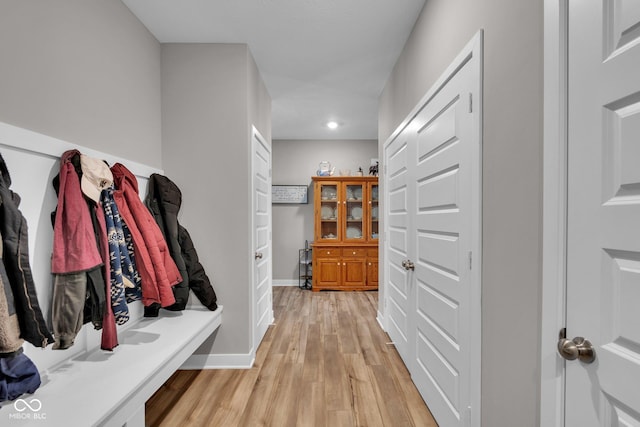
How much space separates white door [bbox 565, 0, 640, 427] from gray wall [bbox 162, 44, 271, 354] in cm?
212

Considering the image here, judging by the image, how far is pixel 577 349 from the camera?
2.69 ft

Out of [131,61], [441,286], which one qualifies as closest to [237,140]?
[131,61]

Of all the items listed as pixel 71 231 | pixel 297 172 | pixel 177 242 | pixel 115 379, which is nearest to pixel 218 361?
pixel 177 242

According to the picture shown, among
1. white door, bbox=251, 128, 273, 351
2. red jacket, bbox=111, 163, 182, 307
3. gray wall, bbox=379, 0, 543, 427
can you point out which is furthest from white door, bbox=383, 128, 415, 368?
red jacket, bbox=111, 163, 182, 307

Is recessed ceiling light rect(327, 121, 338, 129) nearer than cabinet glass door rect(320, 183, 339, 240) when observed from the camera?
Yes

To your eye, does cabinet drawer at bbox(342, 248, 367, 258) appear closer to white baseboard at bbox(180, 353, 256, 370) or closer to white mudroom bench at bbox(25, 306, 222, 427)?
white baseboard at bbox(180, 353, 256, 370)

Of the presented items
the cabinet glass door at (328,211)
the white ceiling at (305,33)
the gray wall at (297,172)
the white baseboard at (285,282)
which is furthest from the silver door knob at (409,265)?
the white baseboard at (285,282)

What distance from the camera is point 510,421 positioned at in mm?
1104

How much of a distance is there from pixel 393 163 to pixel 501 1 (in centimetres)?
178

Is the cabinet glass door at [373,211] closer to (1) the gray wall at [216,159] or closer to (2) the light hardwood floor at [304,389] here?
(2) the light hardwood floor at [304,389]

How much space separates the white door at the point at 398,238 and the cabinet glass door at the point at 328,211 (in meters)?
2.04

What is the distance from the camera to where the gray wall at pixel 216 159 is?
98.0 inches

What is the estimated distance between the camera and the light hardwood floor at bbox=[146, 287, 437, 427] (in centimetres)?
186

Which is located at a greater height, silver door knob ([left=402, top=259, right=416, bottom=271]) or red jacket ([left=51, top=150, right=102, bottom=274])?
red jacket ([left=51, top=150, right=102, bottom=274])
